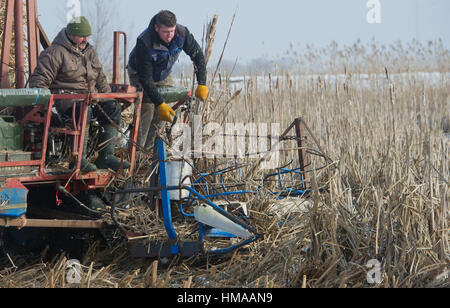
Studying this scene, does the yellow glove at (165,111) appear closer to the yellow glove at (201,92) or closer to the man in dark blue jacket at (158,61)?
the man in dark blue jacket at (158,61)

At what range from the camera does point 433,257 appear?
3.56 m

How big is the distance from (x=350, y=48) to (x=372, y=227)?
8482 millimetres

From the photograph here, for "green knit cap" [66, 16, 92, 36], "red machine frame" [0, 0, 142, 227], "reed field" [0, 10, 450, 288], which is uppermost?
"green knit cap" [66, 16, 92, 36]

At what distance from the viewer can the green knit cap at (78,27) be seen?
17.2ft

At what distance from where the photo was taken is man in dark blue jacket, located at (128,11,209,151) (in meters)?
5.29

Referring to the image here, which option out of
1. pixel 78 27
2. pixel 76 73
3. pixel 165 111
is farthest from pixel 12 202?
pixel 78 27

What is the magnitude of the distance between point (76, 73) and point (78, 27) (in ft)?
1.44

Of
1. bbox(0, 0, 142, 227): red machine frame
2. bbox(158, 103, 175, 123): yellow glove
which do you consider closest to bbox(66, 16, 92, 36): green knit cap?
bbox(0, 0, 142, 227): red machine frame

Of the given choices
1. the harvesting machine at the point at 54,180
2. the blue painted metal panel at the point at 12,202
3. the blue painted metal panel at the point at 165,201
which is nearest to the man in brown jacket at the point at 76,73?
the harvesting machine at the point at 54,180

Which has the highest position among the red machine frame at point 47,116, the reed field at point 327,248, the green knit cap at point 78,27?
the green knit cap at point 78,27

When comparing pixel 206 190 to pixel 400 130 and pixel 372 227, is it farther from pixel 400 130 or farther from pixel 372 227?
pixel 400 130

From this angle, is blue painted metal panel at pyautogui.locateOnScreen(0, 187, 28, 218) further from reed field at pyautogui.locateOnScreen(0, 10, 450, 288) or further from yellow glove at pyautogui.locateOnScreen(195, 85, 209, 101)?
yellow glove at pyautogui.locateOnScreen(195, 85, 209, 101)

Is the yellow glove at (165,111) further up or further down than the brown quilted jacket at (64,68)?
further down
